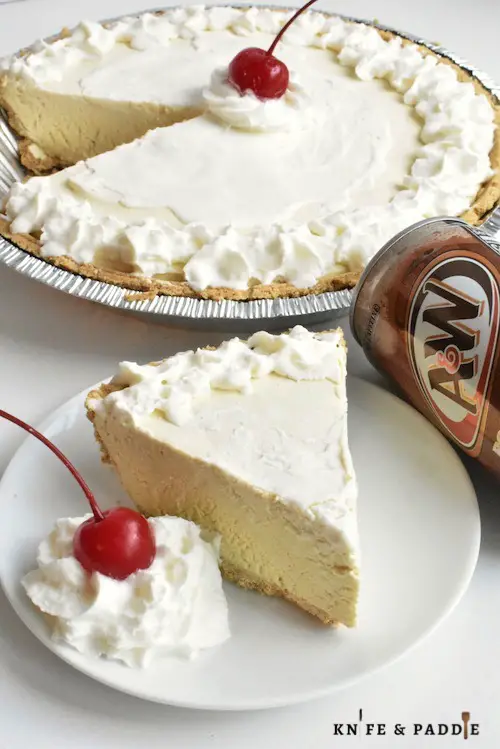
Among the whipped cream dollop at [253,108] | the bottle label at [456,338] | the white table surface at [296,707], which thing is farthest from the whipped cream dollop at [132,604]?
the whipped cream dollop at [253,108]

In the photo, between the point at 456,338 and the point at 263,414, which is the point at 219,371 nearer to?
the point at 263,414

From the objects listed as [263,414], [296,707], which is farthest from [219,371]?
[296,707]

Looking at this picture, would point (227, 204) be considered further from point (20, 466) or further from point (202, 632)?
point (202, 632)

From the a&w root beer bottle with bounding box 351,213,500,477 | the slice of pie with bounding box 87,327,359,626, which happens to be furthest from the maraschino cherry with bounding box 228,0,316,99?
the slice of pie with bounding box 87,327,359,626

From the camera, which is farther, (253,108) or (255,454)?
(253,108)

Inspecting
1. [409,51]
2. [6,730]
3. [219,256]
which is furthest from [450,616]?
[409,51]

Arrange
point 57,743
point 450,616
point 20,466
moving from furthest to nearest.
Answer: point 20,466
point 450,616
point 57,743

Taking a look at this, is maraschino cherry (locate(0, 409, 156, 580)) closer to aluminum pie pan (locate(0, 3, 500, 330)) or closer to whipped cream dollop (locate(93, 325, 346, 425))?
whipped cream dollop (locate(93, 325, 346, 425))
